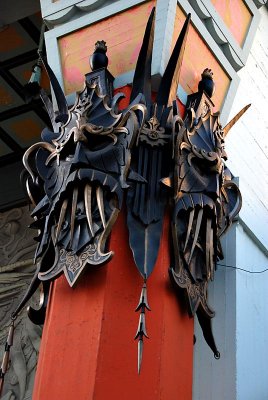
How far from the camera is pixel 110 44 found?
479cm


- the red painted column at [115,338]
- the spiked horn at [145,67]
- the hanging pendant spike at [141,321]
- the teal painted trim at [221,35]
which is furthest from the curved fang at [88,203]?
the teal painted trim at [221,35]

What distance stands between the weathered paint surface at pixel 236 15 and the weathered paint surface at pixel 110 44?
54 cm

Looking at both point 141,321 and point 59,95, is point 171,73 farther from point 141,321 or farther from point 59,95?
point 141,321

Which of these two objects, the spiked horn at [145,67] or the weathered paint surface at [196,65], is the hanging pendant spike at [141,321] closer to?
the spiked horn at [145,67]

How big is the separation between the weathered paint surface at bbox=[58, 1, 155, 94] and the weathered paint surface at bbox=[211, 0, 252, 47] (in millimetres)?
537

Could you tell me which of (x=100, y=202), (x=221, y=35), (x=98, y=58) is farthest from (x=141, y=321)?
(x=221, y=35)

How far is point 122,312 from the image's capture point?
3885 mm

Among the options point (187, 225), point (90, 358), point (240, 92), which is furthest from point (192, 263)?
point (240, 92)

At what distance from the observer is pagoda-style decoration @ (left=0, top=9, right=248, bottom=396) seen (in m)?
4.04

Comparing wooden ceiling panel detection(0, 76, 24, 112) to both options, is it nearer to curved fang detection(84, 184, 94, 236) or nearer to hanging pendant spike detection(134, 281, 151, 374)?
curved fang detection(84, 184, 94, 236)

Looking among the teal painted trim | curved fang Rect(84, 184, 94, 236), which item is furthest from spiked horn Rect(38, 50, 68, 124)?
the teal painted trim

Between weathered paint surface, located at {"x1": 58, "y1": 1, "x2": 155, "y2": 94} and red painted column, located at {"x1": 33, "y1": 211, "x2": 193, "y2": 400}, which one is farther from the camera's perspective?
weathered paint surface, located at {"x1": 58, "y1": 1, "x2": 155, "y2": 94}

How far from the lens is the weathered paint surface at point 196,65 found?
185 inches

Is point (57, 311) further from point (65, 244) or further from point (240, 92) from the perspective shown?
point (240, 92)
